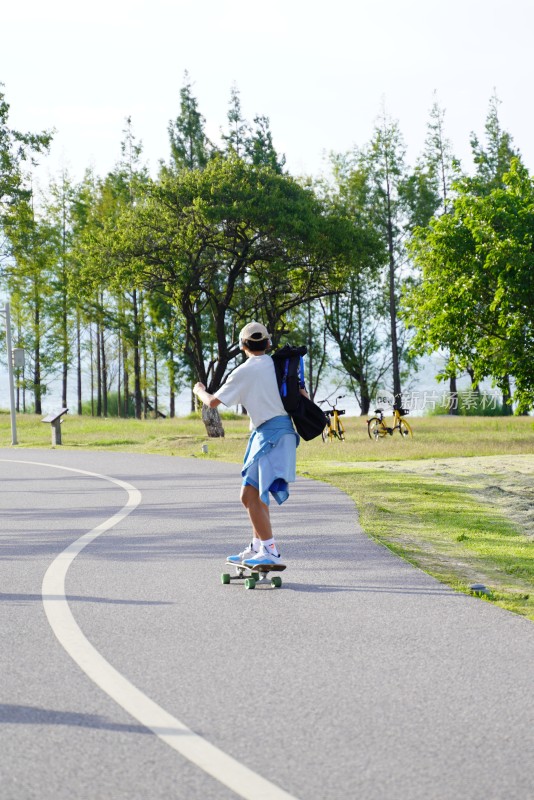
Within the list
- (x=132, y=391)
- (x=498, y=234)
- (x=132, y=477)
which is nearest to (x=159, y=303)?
(x=132, y=391)

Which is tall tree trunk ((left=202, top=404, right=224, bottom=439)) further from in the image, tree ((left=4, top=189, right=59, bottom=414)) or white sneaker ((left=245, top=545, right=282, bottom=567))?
white sneaker ((left=245, top=545, right=282, bottom=567))

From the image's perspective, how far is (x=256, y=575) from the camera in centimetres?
764

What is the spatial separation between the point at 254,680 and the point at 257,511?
2.98m

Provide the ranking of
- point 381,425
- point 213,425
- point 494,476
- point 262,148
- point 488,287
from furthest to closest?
1. point 262,148
2. point 213,425
3. point 381,425
4. point 488,287
5. point 494,476

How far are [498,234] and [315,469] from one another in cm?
Result: 745

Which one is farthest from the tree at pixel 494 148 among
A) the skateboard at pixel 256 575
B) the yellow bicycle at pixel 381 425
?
the skateboard at pixel 256 575

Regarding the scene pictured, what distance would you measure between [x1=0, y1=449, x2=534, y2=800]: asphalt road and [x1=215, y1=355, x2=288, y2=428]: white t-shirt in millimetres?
1307

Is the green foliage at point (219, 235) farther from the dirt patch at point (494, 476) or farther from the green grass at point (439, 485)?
the dirt patch at point (494, 476)

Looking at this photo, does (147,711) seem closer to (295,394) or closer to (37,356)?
(295,394)

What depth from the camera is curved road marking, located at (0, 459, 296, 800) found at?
11.8ft

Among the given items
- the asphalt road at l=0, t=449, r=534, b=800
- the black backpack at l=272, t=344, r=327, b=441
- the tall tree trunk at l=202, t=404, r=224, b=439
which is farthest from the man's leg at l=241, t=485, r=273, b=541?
the tall tree trunk at l=202, t=404, r=224, b=439

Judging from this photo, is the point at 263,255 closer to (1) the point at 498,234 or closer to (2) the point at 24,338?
(1) the point at 498,234

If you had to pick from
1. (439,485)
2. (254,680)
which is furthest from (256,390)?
(439,485)

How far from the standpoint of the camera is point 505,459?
23.1m
